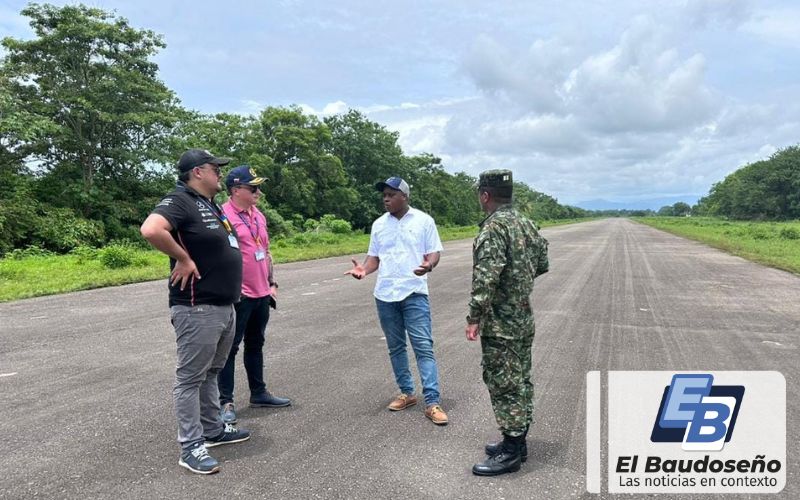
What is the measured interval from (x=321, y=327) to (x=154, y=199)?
23.7m

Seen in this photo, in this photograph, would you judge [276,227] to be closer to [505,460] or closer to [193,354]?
[193,354]

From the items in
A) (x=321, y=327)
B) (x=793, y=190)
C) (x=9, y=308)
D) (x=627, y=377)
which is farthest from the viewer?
(x=793, y=190)

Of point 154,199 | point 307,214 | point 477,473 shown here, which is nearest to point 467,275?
point 477,473

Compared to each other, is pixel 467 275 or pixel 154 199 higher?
pixel 154 199

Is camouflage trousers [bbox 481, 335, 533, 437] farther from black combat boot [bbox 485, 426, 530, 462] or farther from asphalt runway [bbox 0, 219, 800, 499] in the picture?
asphalt runway [bbox 0, 219, 800, 499]

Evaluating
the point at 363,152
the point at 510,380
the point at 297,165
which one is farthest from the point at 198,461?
the point at 363,152

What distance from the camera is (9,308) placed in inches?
347

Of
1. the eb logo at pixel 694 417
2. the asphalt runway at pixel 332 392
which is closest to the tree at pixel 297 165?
the asphalt runway at pixel 332 392

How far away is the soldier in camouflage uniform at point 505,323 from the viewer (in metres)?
3.11

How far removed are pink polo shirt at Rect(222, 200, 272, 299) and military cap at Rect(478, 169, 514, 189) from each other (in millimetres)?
1849

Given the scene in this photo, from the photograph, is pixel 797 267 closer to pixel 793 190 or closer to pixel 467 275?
pixel 467 275

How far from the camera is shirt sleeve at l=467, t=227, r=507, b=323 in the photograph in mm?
3084

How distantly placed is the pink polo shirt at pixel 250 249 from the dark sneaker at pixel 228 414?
0.85 meters

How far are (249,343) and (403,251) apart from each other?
1.46m
